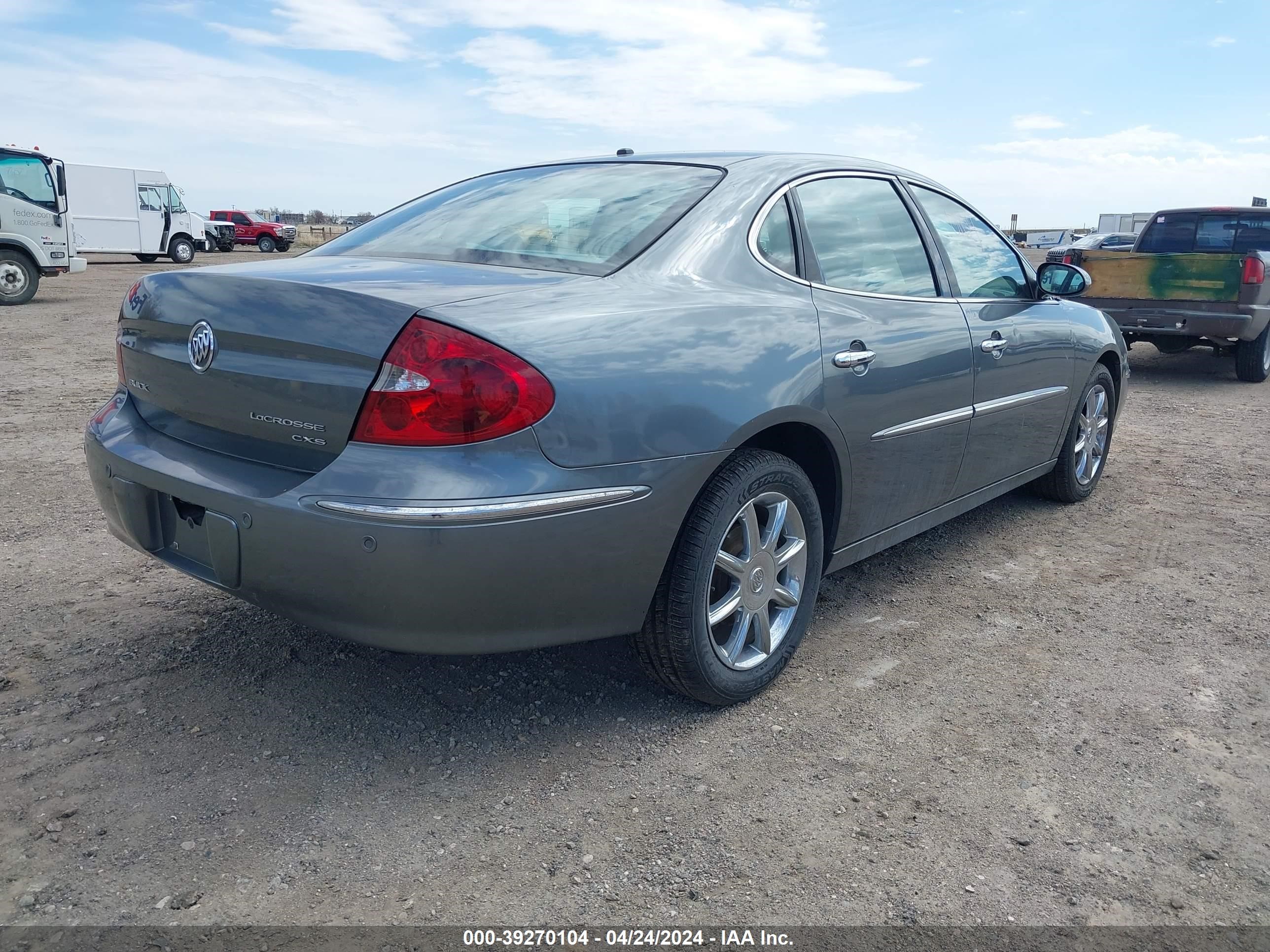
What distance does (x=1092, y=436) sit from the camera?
5.23m

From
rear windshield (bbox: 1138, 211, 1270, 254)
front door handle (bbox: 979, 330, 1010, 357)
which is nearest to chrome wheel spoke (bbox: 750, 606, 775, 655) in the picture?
front door handle (bbox: 979, 330, 1010, 357)

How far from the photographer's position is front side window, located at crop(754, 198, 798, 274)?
3055 millimetres

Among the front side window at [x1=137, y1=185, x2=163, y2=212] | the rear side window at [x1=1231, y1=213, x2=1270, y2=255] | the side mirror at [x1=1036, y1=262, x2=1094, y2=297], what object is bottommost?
the side mirror at [x1=1036, y1=262, x2=1094, y2=297]

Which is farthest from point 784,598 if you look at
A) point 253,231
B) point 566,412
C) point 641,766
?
point 253,231

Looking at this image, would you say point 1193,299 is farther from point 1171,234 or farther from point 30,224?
point 30,224

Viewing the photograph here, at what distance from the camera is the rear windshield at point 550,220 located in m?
2.87

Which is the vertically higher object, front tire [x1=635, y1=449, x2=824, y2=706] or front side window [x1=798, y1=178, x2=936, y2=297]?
A: front side window [x1=798, y1=178, x2=936, y2=297]

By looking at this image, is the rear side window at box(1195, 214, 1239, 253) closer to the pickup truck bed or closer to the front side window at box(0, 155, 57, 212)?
the pickup truck bed

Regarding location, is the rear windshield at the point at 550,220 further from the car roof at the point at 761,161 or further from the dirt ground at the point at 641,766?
the dirt ground at the point at 641,766

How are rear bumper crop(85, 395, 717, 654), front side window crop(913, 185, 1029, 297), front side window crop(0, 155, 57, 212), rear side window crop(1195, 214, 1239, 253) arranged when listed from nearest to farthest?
rear bumper crop(85, 395, 717, 654) < front side window crop(913, 185, 1029, 297) < rear side window crop(1195, 214, 1239, 253) < front side window crop(0, 155, 57, 212)

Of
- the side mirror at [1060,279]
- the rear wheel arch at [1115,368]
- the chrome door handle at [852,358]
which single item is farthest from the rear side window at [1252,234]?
the chrome door handle at [852,358]

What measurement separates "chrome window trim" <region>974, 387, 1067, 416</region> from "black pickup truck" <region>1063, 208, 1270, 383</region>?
218 inches

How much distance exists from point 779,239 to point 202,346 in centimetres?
168

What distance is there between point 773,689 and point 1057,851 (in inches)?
38.6
